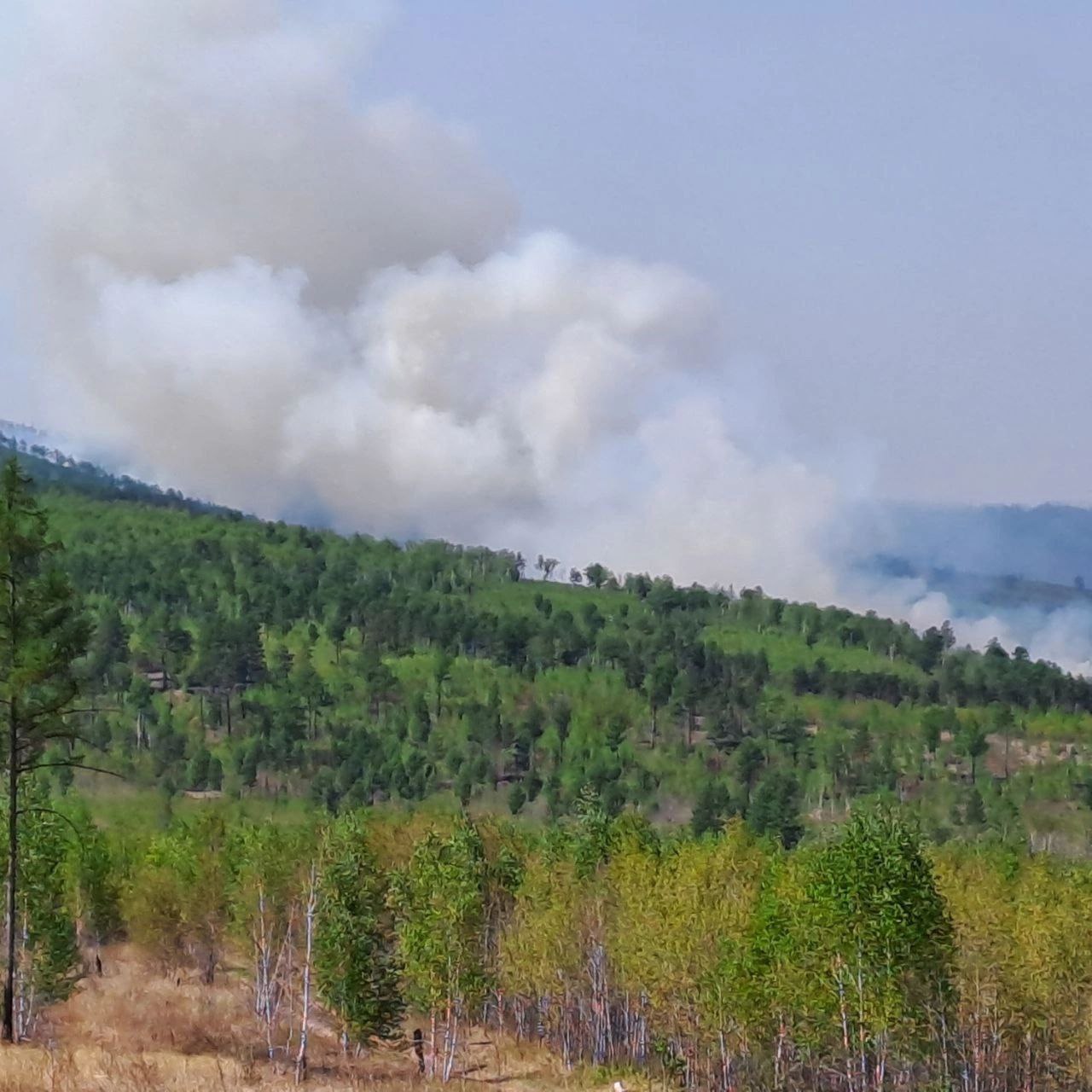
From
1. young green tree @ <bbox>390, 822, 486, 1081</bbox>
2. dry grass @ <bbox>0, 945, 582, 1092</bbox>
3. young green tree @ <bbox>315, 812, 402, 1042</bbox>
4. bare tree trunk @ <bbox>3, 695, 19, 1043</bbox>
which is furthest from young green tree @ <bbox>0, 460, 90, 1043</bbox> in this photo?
young green tree @ <bbox>390, 822, 486, 1081</bbox>

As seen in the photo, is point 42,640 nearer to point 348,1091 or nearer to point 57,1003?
point 348,1091

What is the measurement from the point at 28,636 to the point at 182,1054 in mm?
15020

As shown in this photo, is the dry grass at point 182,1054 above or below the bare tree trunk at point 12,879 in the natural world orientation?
below

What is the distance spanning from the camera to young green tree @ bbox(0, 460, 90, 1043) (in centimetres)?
4034

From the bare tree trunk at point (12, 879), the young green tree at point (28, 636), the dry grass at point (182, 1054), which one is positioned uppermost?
the young green tree at point (28, 636)

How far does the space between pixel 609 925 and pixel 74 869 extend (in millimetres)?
39989

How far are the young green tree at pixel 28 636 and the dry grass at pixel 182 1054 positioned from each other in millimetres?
6174

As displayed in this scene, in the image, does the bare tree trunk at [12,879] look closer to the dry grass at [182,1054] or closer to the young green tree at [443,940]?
the dry grass at [182,1054]

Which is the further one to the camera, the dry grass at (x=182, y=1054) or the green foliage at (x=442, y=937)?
the green foliage at (x=442, y=937)

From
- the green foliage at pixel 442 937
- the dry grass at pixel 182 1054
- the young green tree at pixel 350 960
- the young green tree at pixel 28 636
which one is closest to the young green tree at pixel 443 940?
the green foliage at pixel 442 937

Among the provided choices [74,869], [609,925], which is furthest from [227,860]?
[609,925]

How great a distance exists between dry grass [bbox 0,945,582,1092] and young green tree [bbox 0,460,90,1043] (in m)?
6.17

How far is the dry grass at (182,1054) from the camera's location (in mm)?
31984

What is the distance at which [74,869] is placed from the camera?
91812 mm
